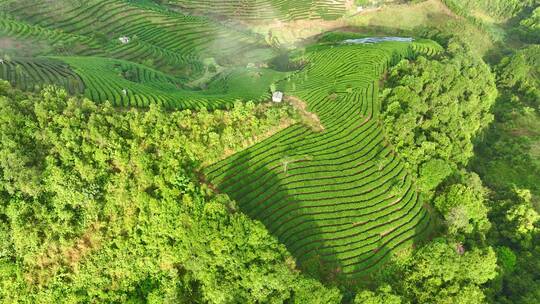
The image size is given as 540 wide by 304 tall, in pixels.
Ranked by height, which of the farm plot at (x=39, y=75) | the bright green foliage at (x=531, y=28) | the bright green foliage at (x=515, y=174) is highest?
the bright green foliage at (x=531, y=28)

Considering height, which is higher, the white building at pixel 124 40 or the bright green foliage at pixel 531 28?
the bright green foliage at pixel 531 28

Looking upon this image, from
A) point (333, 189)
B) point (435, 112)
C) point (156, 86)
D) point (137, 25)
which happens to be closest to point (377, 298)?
point (333, 189)

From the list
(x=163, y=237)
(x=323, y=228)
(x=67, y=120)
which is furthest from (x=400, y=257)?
(x=67, y=120)

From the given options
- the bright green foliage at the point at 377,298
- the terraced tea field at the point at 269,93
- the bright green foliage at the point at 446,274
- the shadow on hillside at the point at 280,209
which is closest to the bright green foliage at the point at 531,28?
the terraced tea field at the point at 269,93

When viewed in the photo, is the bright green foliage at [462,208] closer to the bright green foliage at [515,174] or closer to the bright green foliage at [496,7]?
the bright green foliage at [515,174]

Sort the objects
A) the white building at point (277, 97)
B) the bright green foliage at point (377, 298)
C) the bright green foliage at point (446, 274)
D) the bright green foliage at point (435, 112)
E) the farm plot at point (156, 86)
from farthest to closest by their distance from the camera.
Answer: the white building at point (277, 97)
the bright green foliage at point (435, 112)
the farm plot at point (156, 86)
the bright green foliage at point (446, 274)
the bright green foliage at point (377, 298)

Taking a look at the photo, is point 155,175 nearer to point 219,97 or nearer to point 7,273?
point 7,273

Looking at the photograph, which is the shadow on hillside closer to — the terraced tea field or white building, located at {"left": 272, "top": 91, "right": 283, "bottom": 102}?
the terraced tea field
